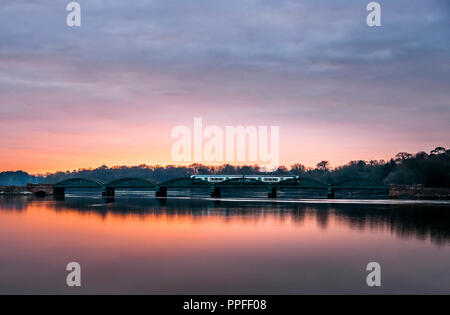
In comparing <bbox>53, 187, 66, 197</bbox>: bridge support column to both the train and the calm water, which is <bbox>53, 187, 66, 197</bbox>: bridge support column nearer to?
the train

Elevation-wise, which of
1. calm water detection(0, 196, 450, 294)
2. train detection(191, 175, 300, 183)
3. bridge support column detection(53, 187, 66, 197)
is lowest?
bridge support column detection(53, 187, 66, 197)

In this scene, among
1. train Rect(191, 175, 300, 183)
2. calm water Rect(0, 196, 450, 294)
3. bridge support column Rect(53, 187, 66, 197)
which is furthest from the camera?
bridge support column Rect(53, 187, 66, 197)

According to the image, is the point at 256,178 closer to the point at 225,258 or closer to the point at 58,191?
the point at 58,191

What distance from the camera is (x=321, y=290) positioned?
19484 mm

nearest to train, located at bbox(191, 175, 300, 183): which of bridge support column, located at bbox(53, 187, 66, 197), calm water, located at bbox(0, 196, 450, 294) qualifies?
bridge support column, located at bbox(53, 187, 66, 197)

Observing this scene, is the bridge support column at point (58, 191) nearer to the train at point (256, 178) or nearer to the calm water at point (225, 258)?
the train at point (256, 178)

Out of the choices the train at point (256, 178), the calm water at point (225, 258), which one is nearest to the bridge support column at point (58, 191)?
the train at point (256, 178)

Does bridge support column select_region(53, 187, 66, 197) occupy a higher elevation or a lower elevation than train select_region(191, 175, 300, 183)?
lower

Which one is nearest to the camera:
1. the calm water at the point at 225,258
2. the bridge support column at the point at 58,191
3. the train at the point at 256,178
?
the calm water at the point at 225,258

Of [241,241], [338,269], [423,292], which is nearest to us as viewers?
[423,292]

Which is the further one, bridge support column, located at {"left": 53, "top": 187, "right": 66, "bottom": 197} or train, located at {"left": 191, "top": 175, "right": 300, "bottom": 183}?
bridge support column, located at {"left": 53, "top": 187, "right": 66, "bottom": 197}
